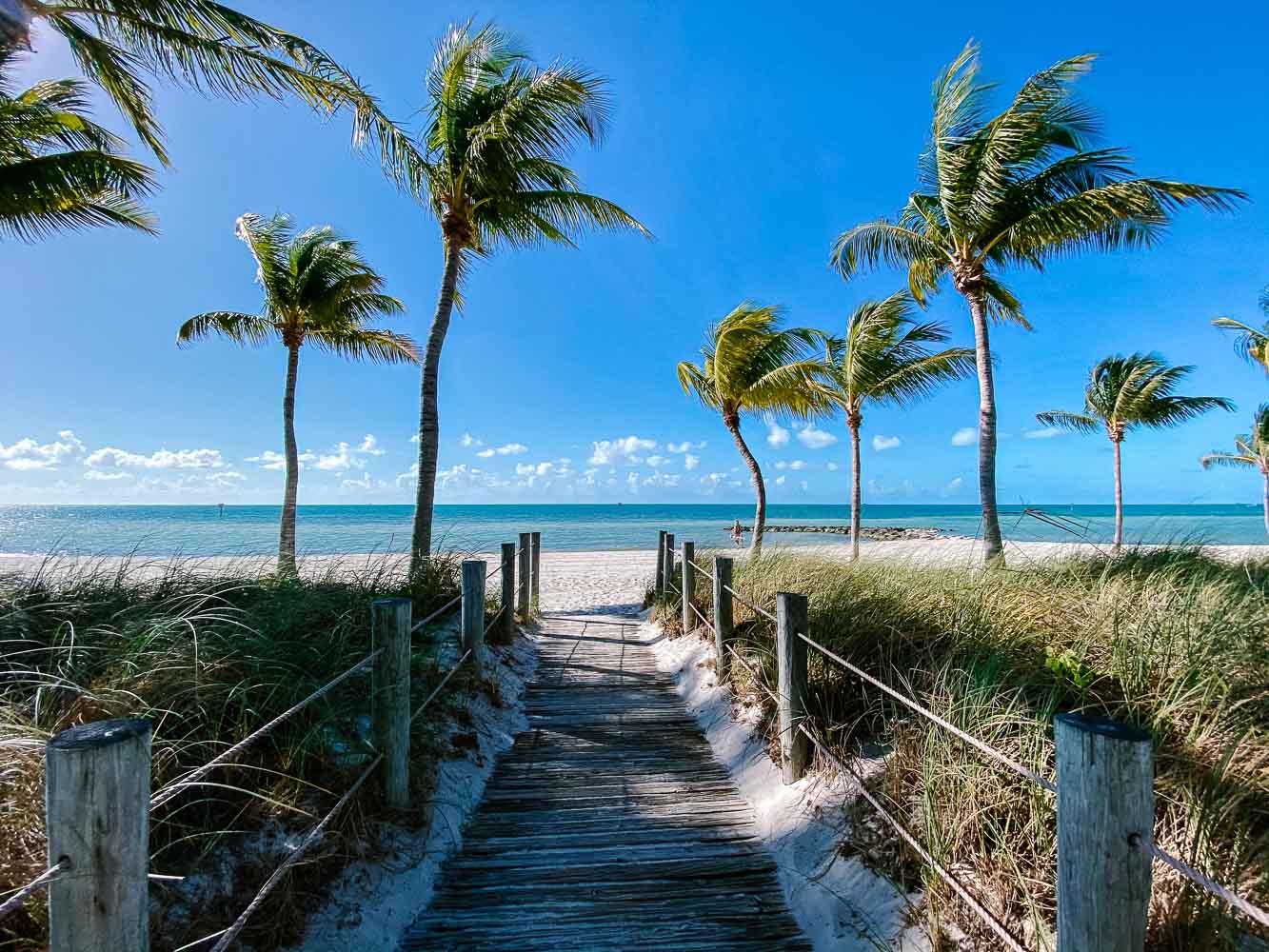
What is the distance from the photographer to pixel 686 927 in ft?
8.48

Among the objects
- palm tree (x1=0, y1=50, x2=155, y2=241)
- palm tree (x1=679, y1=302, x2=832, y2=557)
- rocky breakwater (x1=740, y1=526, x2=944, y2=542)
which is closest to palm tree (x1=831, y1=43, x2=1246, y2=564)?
palm tree (x1=679, y1=302, x2=832, y2=557)

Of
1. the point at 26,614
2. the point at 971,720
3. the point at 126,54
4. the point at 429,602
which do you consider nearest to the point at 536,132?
the point at 126,54

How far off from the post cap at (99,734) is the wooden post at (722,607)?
14.6 ft

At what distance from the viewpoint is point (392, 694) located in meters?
2.98

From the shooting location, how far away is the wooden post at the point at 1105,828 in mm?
1339

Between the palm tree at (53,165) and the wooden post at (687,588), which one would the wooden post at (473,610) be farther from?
the palm tree at (53,165)

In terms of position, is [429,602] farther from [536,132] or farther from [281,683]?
[536,132]

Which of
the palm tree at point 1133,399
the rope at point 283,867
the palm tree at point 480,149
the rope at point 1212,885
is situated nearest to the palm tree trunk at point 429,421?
the palm tree at point 480,149

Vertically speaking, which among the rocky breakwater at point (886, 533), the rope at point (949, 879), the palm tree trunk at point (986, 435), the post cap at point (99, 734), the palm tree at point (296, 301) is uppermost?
the palm tree at point (296, 301)

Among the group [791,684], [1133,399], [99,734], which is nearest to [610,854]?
[791,684]

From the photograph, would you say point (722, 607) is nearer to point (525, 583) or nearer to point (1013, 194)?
point (525, 583)

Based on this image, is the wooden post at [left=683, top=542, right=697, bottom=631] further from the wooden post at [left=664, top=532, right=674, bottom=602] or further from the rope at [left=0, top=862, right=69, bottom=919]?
the rope at [left=0, top=862, right=69, bottom=919]

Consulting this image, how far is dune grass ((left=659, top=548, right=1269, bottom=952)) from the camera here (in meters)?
1.91

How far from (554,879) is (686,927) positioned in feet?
2.37
